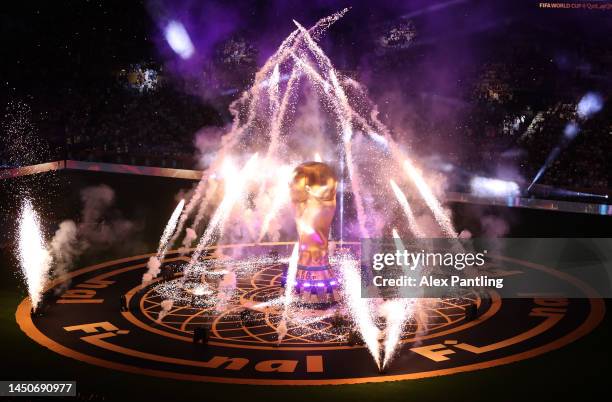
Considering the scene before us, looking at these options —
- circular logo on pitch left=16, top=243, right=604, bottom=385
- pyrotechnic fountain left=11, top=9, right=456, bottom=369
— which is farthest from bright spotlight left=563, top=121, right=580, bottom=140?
circular logo on pitch left=16, top=243, right=604, bottom=385

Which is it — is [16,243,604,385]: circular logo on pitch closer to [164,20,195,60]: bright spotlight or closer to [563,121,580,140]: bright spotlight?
[563,121,580,140]: bright spotlight

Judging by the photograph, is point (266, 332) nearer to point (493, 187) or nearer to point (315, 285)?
point (315, 285)

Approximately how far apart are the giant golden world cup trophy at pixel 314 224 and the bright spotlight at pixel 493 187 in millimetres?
11831

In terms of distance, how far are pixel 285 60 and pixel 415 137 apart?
9.43 metres

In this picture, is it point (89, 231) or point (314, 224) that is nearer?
point (314, 224)

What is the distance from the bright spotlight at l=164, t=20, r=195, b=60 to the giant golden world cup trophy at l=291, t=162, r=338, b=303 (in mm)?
22442

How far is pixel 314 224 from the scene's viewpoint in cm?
1423

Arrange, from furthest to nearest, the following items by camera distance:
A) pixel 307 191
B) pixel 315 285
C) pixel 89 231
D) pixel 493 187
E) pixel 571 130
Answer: pixel 571 130 < pixel 493 187 < pixel 89 231 < pixel 315 285 < pixel 307 191

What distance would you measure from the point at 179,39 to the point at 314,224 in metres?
22.8

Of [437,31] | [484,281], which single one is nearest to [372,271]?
Result: [484,281]

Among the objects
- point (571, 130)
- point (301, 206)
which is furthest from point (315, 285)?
point (571, 130)

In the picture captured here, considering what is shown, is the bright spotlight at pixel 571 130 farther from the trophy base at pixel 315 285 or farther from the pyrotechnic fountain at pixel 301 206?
the trophy base at pixel 315 285

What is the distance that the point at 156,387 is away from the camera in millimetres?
10312

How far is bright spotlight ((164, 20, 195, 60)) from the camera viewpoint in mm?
34312
